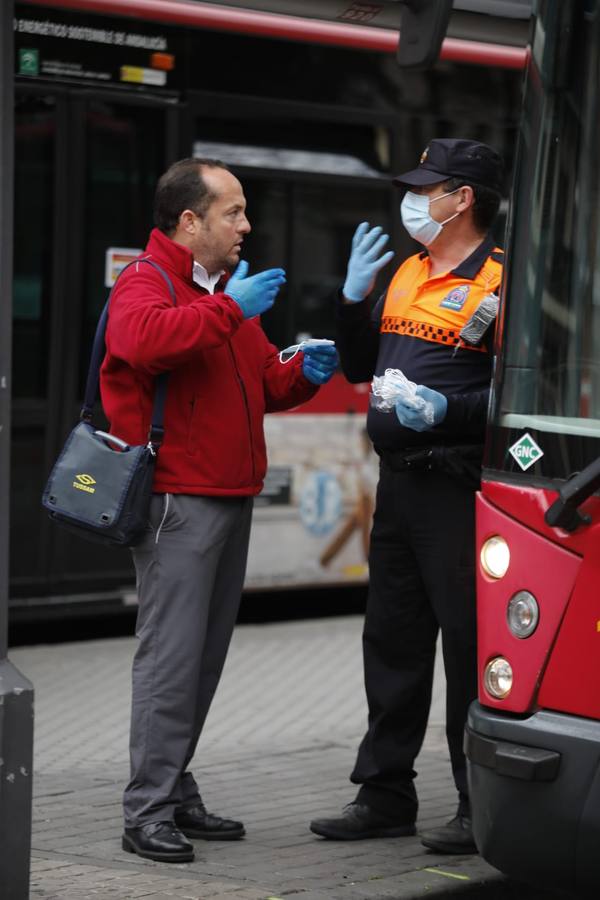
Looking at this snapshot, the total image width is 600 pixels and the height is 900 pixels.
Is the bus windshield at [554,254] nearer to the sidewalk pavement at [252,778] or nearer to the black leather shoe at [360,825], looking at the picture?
the sidewalk pavement at [252,778]

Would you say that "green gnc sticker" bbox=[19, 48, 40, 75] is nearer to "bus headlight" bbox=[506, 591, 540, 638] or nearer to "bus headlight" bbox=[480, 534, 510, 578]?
"bus headlight" bbox=[480, 534, 510, 578]

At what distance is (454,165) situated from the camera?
5.02 m

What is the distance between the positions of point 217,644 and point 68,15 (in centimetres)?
385

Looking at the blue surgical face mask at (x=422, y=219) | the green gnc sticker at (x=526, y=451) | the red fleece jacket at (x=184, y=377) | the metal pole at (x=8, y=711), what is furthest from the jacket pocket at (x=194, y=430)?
the green gnc sticker at (x=526, y=451)

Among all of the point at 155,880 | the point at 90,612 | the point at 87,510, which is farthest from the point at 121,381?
the point at 90,612

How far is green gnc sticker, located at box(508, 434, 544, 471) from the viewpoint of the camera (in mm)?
4020

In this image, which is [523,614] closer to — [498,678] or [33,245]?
[498,678]

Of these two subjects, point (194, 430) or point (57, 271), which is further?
Result: point (57, 271)

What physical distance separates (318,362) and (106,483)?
79cm

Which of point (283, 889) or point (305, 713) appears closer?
point (283, 889)

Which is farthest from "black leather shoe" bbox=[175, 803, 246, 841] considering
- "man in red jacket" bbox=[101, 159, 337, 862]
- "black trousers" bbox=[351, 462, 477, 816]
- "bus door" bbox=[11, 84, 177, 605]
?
"bus door" bbox=[11, 84, 177, 605]

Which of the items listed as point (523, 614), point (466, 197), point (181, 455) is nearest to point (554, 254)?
point (523, 614)

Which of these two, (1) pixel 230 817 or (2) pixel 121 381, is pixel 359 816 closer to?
(1) pixel 230 817

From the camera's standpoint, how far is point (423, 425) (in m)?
4.74
